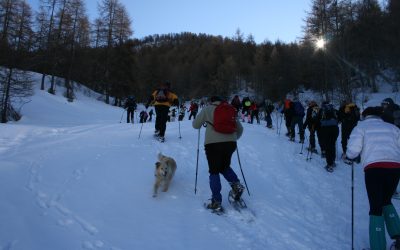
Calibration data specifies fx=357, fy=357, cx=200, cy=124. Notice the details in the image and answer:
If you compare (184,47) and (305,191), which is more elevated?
(184,47)

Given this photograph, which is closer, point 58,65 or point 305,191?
point 305,191

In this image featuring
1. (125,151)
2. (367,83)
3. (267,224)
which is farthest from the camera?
(367,83)

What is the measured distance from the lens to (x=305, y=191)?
8.35 m

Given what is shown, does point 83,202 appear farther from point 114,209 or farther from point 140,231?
point 140,231

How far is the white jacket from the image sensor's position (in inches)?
192

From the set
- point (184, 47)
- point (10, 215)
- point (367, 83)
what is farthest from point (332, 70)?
point (184, 47)

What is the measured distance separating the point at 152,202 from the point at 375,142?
4.02 meters

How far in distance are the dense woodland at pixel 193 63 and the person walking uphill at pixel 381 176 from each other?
24085mm

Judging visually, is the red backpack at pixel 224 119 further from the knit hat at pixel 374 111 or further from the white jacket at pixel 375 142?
the knit hat at pixel 374 111

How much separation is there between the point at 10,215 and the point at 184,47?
78452 millimetres

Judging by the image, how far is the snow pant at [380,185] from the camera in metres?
4.85

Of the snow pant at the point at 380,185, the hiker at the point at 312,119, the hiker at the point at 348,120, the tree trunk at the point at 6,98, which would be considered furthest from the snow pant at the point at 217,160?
the tree trunk at the point at 6,98

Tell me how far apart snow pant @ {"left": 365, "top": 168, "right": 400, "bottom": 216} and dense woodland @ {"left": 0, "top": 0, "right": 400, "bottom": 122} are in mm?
24150

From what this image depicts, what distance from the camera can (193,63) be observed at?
2616 inches
